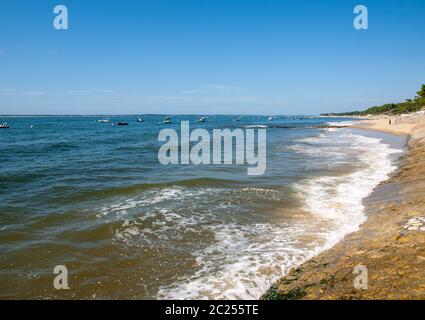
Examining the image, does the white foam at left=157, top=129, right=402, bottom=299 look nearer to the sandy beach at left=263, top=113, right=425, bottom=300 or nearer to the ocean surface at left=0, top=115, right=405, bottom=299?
the ocean surface at left=0, top=115, right=405, bottom=299

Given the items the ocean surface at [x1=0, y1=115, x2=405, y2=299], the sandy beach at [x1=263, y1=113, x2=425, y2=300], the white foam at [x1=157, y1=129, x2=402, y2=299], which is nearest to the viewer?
the sandy beach at [x1=263, y1=113, x2=425, y2=300]

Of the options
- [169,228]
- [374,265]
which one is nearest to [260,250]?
[374,265]

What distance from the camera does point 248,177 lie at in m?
19.3

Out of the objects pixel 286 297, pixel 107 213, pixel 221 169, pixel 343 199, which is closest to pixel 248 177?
pixel 221 169

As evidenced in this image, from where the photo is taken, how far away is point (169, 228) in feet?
35.4

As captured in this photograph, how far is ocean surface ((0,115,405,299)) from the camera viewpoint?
7.23m

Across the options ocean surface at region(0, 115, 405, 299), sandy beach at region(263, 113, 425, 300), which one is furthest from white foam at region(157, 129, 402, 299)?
sandy beach at region(263, 113, 425, 300)

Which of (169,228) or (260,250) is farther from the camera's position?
(169,228)

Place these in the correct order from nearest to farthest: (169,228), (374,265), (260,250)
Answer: (374,265) < (260,250) < (169,228)

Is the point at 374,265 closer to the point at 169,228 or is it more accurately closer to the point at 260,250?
the point at 260,250

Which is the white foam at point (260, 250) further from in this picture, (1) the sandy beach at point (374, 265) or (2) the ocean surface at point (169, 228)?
(1) the sandy beach at point (374, 265)

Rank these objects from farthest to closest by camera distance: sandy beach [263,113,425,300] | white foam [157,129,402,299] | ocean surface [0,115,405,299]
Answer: ocean surface [0,115,405,299] → white foam [157,129,402,299] → sandy beach [263,113,425,300]

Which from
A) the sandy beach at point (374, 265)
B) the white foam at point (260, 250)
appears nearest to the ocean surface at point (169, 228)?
the white foam at point (260, 250)

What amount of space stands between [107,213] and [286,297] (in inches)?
347
